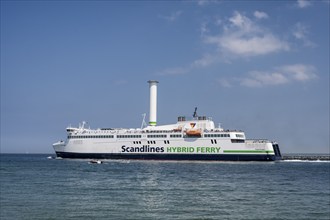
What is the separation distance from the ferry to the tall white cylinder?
0.30 meters

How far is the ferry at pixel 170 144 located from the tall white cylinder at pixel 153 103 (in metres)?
0.30

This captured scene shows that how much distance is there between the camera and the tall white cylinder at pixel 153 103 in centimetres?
10000

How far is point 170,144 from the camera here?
→ 87625mm

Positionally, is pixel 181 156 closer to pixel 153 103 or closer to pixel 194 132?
pixel 194 132

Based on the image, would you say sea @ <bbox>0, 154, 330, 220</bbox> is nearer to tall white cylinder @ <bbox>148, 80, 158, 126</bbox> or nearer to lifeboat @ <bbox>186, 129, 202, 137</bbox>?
lifeboat @ <bbox>186, 129, 202, 137</bbox>

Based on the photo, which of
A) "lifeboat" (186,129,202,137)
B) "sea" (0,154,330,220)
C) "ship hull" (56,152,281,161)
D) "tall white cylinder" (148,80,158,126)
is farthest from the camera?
"tall white cylinder" (148,80,158,126)

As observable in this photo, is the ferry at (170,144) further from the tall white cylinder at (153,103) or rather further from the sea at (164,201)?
the sea at (164,201)

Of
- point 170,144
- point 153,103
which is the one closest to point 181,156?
point 170,144

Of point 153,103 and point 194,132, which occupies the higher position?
point 153,103

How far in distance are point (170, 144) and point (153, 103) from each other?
17.8 meters

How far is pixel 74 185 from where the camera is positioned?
1470 inches

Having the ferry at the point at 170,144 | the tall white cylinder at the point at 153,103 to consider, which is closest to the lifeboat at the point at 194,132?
the ferry at the point at 170,144

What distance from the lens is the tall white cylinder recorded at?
100m

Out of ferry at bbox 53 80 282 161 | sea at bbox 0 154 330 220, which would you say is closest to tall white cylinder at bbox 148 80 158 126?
ferry at bbox 53 80 282 161
